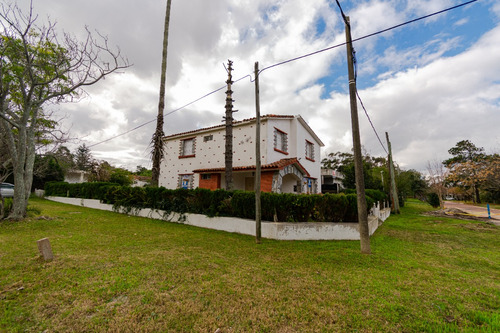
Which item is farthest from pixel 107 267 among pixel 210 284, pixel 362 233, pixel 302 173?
pixel 302 173

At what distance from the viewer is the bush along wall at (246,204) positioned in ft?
26.4

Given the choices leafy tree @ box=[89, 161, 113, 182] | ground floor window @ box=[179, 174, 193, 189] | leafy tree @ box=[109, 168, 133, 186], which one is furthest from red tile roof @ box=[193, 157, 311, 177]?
leafy tree @ box=[89, 161, 113, 182]

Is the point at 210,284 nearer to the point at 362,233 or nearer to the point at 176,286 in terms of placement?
the point at 176,286

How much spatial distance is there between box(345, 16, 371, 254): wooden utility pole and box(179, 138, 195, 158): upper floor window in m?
13.7

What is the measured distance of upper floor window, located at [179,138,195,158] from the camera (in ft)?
58.1

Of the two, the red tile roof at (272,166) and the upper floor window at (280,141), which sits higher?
the upper floor window at (280,141)

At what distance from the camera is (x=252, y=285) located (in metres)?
3.80

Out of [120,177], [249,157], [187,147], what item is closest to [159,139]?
[187,147]

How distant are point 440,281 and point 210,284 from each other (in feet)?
15.0

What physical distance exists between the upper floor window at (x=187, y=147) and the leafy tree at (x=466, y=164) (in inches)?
1279

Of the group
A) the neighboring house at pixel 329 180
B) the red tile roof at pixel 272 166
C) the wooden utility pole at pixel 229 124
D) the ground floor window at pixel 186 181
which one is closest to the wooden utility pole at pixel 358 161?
the red tile roof at pixel 272 166

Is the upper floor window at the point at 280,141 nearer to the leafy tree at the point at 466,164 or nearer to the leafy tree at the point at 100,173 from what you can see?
the leafy tree at the point at 100,173

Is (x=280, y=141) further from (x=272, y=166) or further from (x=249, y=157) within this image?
(x=272, y=166)

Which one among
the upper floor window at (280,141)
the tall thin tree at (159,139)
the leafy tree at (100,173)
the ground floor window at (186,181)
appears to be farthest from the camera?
the leafy tree at (100,173)
